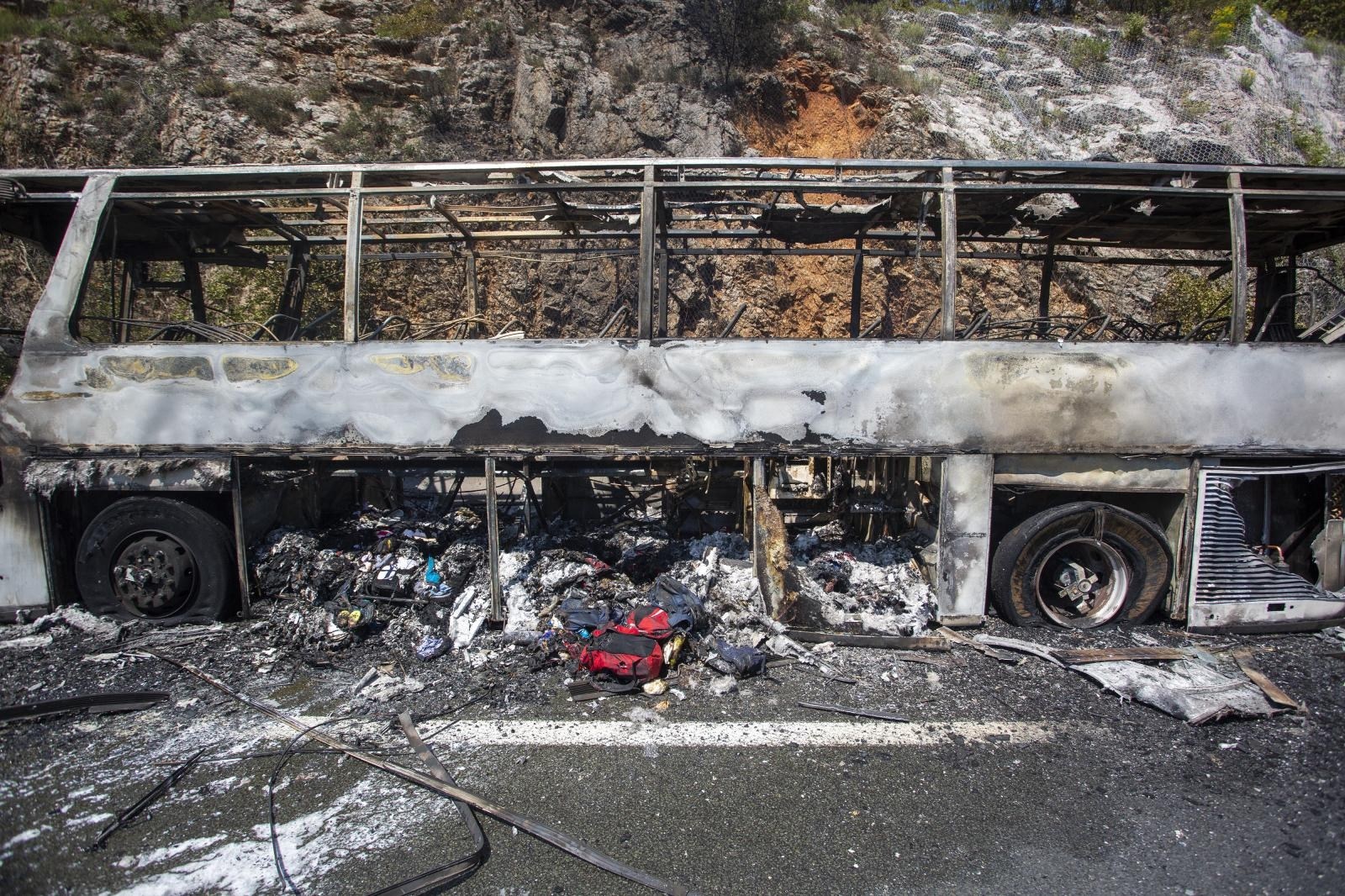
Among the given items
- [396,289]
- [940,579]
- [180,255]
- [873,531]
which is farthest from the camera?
[396,289]

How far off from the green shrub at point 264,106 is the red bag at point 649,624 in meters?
12.5

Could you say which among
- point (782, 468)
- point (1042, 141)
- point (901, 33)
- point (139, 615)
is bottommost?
point (139, 615)

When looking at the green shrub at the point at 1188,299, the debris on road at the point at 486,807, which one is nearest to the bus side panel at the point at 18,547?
the debris on road at the point at 486,807

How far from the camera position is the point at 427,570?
4.63 meters

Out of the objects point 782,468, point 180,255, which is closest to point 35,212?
point 180,255

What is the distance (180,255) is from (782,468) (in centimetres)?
541

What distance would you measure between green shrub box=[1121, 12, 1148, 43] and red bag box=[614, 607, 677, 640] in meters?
20.5

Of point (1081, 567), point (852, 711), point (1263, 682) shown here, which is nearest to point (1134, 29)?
point (1081, 567)

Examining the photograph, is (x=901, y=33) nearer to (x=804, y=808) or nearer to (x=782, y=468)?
(x=782, y=468)

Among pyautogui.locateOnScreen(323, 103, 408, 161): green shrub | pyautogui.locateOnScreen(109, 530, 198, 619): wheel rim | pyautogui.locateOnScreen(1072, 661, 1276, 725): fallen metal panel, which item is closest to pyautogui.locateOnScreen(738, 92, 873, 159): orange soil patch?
pyautogui.locateOnScreen(323, 103, 408, 161): green shrub

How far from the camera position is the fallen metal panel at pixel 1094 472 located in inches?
169

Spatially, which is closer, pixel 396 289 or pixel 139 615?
pixel 139 615

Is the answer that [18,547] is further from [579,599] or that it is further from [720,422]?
[720,422]

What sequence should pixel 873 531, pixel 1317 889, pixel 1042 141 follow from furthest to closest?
pixel 1042 141 < pixel 873 531 < pixel 1317 889
